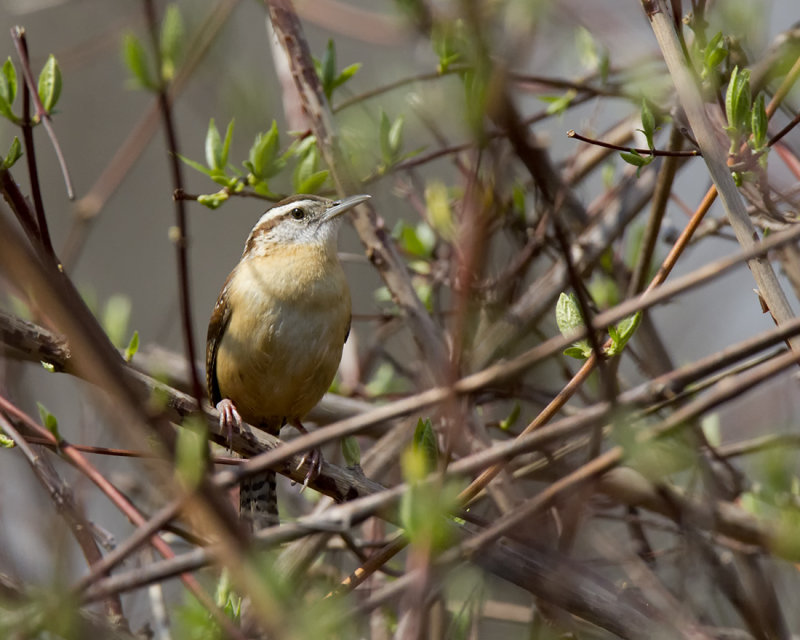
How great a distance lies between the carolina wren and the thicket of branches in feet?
1.05

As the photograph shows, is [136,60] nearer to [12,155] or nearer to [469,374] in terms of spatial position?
[12,155]

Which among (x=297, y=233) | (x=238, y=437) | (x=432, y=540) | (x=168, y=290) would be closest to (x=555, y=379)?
(x=297, y=233)

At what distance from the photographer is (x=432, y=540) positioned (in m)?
1.78

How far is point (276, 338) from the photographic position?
4340 millimetres

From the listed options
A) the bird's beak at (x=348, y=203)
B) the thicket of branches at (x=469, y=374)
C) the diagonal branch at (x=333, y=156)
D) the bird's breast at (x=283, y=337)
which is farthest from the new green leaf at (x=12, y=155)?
the bird's breast at (x=283, y=337)

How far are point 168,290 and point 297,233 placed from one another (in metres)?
5.26

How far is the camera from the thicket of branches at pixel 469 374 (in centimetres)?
172

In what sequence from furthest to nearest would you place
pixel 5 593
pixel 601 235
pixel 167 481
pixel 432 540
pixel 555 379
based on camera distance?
1. pixel 555 379
2. pixel 601 235
3. pixel 5 593
4. pixel 432 540
5. pixel 167 481

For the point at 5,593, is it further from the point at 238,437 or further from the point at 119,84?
the point at 119,84

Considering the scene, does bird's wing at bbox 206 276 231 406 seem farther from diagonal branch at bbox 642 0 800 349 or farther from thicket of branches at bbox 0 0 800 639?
diagonal branch at bbox 642 0 800 349

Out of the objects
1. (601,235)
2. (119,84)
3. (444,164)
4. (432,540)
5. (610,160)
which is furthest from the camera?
(119,84)

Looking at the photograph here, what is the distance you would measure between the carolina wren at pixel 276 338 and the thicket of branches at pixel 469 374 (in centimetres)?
32

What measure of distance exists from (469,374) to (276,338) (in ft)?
3.17

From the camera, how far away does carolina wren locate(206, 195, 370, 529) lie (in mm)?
4320
